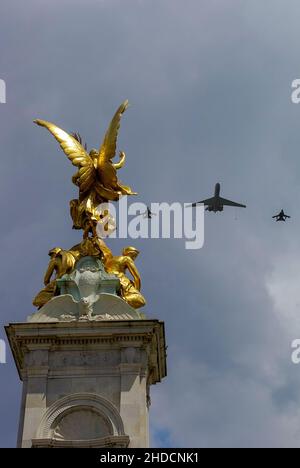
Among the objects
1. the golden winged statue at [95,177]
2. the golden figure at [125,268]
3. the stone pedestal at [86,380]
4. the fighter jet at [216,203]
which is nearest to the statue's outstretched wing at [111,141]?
the golden winged statue at [95,177]

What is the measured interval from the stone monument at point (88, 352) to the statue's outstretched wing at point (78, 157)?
127 centimetres

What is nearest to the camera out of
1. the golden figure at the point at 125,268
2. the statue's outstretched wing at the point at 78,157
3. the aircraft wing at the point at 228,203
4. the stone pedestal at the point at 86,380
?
the stone pedestal at the point at 86,380

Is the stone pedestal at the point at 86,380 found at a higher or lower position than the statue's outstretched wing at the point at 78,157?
lower

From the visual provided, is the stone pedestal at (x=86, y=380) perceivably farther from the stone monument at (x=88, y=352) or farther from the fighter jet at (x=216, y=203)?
the fighter jet at (x=216, y=203)

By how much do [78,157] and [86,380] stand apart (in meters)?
10.1

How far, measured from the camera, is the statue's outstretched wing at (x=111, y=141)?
160 feet

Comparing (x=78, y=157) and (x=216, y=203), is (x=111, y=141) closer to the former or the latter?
(x=78, y=157)

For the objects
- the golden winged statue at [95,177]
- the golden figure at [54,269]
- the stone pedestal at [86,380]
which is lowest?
the stone pedestal at [86,380]

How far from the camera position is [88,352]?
4425 centimetres

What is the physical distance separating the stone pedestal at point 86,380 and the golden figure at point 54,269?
234 centimetres

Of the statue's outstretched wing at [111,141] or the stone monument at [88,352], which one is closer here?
the stone monument at [88,352]

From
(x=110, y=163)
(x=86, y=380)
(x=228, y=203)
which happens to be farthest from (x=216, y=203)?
(x=86, y=380)

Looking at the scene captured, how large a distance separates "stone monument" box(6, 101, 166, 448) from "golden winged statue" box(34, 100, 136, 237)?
0.41 metres

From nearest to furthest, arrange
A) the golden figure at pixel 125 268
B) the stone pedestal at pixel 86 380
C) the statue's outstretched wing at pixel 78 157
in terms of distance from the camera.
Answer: the stone pedestal at pixel 86 380, the golden figure at pixel 125 268, the statue's outstretched wing at pixel 78 157
